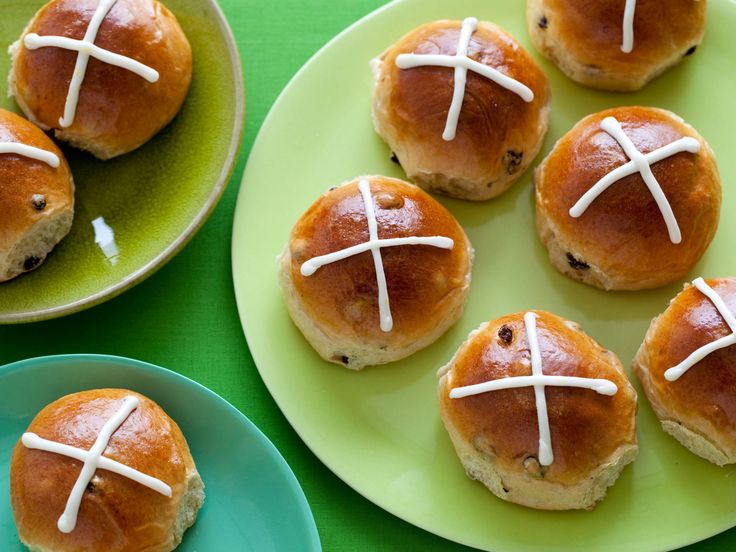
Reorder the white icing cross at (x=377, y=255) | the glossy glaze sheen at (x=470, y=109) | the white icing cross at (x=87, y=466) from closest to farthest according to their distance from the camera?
the white icing cross at (x=87, y=466)
the white icing cross at (x=377, y=255)
the glossy glaze sheen at (x=470, y=109)

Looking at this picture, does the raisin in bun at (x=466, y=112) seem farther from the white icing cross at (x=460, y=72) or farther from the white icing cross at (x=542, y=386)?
the white icing cross at (x=542, y=386)

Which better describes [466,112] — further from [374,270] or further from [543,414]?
[543,414]

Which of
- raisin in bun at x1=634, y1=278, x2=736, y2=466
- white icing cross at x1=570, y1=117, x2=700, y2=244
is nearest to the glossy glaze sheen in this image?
white icing cross at x1=570, y1=117, x2=700, y2=244

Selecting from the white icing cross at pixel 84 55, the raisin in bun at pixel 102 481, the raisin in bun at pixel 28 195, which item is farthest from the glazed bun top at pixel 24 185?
the raisin in bun at pixel 102 481

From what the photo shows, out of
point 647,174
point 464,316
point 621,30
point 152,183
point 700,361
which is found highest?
point 621,30

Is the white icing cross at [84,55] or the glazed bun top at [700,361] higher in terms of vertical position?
the white icing cross at [84,55]

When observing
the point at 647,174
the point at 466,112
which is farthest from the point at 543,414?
the point at 466,112
